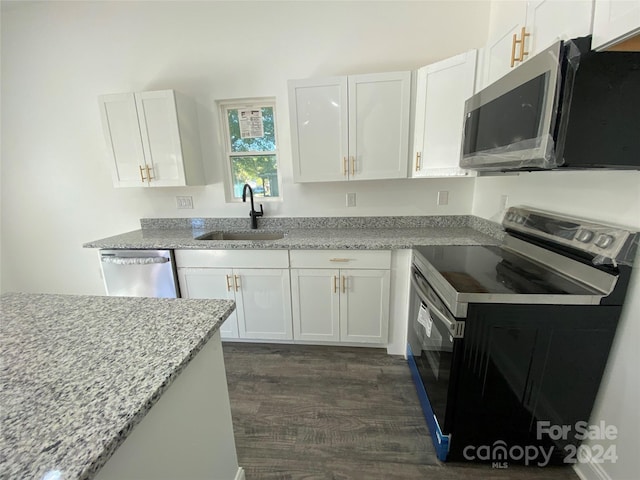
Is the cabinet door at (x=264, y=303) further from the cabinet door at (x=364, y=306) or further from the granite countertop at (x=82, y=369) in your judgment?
the granite countertop at (x=82, y=369)

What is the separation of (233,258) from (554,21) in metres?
2.20

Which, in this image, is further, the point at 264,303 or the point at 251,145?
the point at 251,145

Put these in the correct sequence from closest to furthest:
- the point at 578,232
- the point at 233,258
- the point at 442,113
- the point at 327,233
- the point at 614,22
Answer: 1. the point at 614,22
2. the point at 578,232
3. the point at 442,113
4. the point at 233,258
5. the point at 327,233

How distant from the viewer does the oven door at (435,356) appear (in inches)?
49.1

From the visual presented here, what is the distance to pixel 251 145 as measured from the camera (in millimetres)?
2590

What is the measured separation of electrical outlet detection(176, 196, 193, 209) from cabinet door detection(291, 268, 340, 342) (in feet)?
4.40

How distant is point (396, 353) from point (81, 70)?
3690mm

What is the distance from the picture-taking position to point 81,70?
8.17 ft

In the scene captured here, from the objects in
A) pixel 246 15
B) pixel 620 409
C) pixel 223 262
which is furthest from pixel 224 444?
pixel 246 15

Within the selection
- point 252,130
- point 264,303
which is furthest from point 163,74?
point 264,303

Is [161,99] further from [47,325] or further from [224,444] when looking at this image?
[224,444]

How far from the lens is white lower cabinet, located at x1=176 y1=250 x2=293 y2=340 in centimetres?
213

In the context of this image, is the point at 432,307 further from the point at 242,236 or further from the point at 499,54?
the point at 242,236

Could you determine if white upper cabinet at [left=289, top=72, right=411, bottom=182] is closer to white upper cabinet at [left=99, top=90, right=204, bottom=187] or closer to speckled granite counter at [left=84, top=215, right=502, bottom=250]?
speckled granite counter at [left=84, top=215, right=502, bottom=250]
